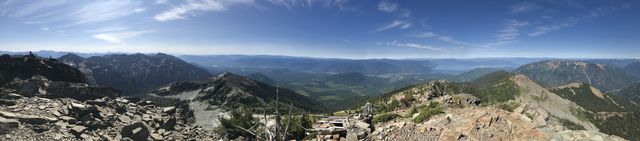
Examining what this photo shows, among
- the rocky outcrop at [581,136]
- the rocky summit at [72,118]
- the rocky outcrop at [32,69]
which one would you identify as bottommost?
the rocky summit at [72,118]

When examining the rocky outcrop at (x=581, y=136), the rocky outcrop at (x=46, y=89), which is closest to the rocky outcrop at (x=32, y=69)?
the rocky outcrop at (x=46, y=89)

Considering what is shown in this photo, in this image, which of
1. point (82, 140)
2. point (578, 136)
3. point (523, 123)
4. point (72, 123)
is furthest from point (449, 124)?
point (72, 123)

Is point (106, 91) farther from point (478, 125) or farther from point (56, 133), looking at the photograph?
point (478, 125)

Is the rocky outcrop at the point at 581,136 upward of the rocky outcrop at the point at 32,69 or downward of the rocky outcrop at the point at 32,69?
upward

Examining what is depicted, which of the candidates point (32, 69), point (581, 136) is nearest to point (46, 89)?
point (32, 69)

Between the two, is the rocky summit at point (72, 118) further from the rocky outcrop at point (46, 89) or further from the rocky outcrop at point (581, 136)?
the rocky outcrop at point (581, 136)

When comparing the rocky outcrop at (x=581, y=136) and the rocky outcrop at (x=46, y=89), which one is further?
the rocky outcrop at (x=46, y=89)

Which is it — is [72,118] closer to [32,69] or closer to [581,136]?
[581,136]

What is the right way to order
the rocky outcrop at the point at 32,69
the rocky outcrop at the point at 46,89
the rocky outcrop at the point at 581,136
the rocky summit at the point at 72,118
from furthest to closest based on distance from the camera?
1. the rocky outcrop at the point at 32,69
2. the rocky outcrop at the point at 46,89
3. the rocky summit at the point at 72,118
4. the rocky outcrop at the point at 581,136
